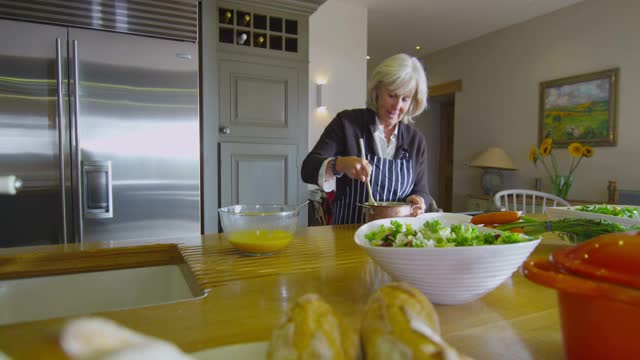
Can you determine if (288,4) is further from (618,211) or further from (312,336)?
(312,336)

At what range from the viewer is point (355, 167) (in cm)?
137

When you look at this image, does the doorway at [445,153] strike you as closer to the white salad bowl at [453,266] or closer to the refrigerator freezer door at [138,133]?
the refrigerator freezer door at [138,133]

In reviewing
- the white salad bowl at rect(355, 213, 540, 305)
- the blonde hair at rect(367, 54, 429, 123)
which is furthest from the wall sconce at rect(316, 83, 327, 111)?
the white salad bowl at rect(355, 213, 540, 305)

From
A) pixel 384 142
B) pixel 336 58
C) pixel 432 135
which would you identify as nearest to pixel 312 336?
pixel 384 142

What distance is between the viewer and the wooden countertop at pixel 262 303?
1.61 feet

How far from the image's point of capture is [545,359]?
46cm

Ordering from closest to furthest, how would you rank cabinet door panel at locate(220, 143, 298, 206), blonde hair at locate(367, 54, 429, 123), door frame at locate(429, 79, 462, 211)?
blonde hair at locate(367, 54, 429, 123), cabinet door panel at locate(220, 143, 298, 206), door frame at locate(429, 79, 462, 211)

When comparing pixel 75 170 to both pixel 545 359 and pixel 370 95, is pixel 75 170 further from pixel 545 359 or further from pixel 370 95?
pixel 545 359

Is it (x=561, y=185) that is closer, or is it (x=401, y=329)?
(x=401, y=329)

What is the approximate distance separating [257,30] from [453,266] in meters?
2.88

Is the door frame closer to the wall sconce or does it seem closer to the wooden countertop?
the wall sconce

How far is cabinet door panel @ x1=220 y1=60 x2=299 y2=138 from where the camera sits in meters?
2.90

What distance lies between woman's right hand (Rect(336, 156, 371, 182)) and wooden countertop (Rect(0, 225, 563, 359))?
1.19 feet

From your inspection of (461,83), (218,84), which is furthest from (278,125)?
(461,83)
